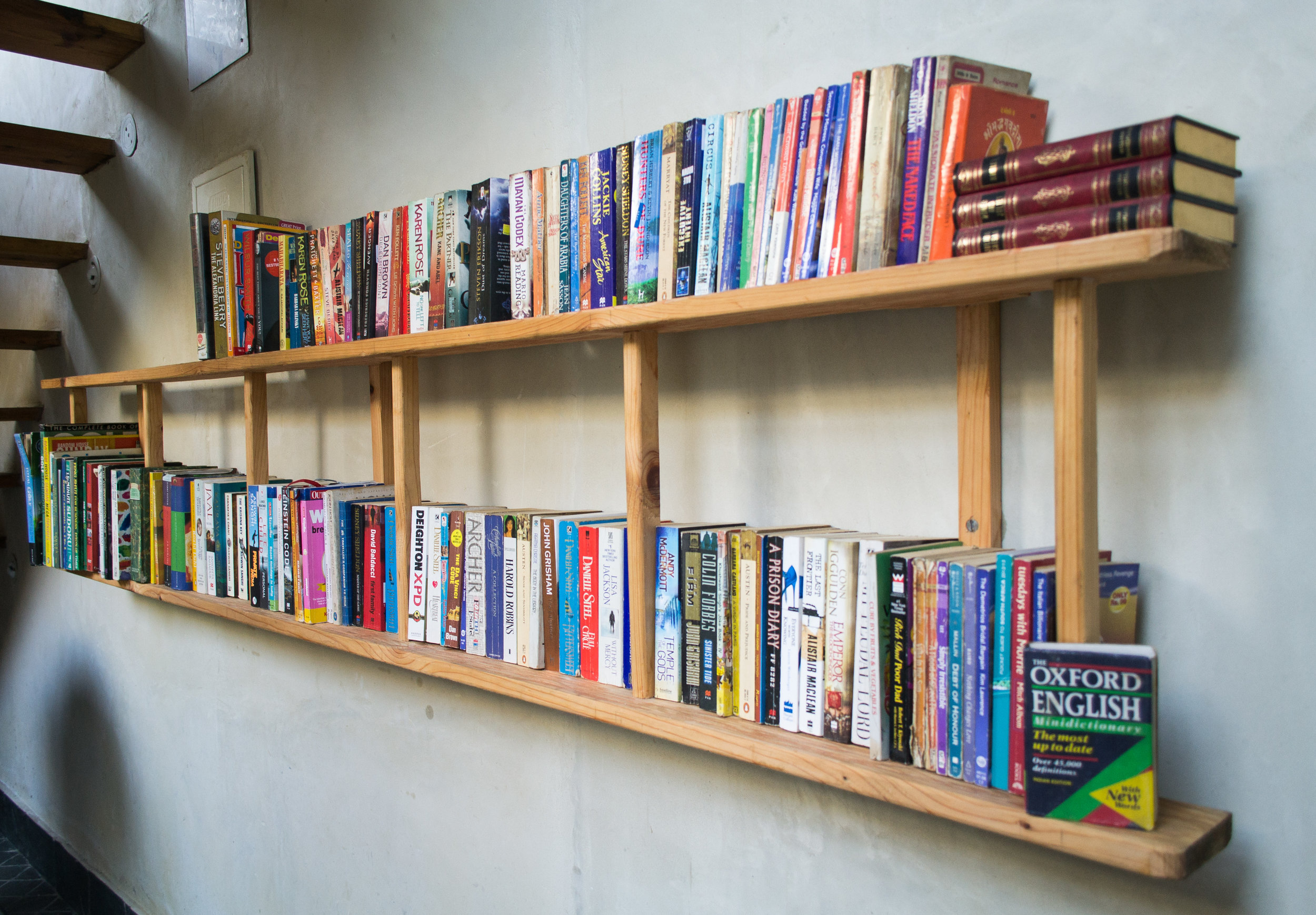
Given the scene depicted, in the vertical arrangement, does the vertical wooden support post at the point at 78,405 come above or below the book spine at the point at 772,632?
above

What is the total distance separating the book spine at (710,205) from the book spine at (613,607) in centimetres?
37

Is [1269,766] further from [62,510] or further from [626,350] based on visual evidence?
[62,510]

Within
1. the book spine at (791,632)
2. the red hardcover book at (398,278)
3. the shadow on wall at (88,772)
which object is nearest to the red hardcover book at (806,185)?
the book spine at (791,632)

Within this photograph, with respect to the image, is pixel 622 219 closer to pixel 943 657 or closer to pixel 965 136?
pixel 965 136

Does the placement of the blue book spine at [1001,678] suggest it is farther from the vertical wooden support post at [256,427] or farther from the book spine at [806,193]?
the vertical wooden support post at [256,427]

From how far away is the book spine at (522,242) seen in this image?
1.33 m

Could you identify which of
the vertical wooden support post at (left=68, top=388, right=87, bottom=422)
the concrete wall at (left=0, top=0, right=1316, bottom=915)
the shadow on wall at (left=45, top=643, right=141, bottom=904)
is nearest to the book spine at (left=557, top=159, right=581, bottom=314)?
the concrete wall at (left=0, top=0, right=1316, bottom=915)

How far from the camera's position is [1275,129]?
86cm

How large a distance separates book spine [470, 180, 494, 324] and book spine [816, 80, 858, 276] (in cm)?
57

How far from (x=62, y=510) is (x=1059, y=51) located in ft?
8.62

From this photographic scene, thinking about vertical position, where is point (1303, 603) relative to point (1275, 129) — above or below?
below

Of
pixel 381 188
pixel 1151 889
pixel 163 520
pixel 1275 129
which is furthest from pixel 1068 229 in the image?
pixel 163 520

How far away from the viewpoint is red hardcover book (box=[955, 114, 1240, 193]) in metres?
0.75

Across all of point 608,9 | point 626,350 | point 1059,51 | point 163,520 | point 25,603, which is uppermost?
point 608,9
